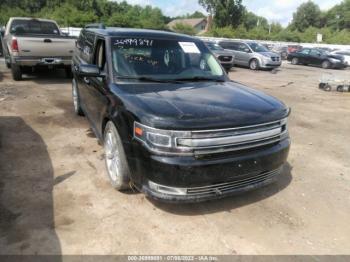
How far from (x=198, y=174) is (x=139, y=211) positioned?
0.91m

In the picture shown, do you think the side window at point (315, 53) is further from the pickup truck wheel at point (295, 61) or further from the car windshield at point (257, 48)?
the car windshield at point (257, 48)

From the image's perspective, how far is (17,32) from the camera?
10.8 m

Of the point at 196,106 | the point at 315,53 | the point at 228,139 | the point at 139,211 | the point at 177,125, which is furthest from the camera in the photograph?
the point at 315,53

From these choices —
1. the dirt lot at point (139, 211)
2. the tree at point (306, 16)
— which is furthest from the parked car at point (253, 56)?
the tree at point (306, 16)

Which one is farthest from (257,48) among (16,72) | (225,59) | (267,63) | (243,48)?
(16,72)

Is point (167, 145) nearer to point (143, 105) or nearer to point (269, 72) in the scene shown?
point (143, 105)

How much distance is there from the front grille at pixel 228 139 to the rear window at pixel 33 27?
991 centimetres

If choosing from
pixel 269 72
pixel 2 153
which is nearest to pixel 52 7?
pixel 269 72

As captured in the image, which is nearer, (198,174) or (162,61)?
(198,174)

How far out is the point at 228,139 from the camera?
10.3ft

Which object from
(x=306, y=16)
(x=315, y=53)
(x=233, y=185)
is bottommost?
(x=233, y=185)

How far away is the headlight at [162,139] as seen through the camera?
302 centimetres

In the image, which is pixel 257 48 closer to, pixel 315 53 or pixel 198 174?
pixel 315 53

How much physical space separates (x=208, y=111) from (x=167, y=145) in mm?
544
